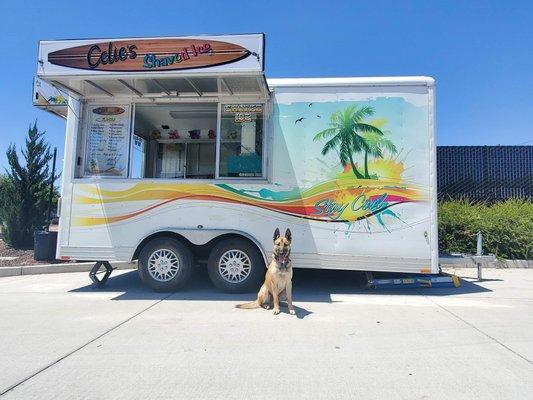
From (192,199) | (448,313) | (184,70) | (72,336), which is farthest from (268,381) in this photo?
(184,70)

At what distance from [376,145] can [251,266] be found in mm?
2933

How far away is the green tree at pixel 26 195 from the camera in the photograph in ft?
41.8

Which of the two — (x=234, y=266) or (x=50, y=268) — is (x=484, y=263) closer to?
(x=234, y=266)

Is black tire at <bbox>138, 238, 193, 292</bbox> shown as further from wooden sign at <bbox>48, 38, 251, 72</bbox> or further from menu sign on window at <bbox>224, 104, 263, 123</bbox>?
wooden sign at <bbox>48, 38, 251, 72</bbox>

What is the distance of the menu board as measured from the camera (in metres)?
7.88

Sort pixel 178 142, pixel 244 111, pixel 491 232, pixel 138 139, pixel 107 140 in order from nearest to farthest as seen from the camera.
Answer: pixel 244 111
pixel 107 140
pixel 138 139
pixel 178 142
pixel 491 232

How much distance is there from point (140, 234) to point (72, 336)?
2645 millimetres

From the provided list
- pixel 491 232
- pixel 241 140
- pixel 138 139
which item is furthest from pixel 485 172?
pixel 138 139

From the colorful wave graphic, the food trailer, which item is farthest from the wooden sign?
the colorful wave graphic

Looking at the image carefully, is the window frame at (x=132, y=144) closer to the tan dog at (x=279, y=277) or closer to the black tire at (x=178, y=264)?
the black tire at (x=178, y=264)

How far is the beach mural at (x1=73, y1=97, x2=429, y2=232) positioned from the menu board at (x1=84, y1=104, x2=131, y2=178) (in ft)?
3.77

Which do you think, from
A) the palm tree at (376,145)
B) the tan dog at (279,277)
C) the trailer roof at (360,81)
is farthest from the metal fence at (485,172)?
the tan dog at (279,277)

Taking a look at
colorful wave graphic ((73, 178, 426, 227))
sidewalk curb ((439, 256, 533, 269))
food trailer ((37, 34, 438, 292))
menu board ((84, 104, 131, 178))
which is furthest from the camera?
sidewalk curb ((439, 256, 533, 269))

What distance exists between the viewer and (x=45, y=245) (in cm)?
1046
